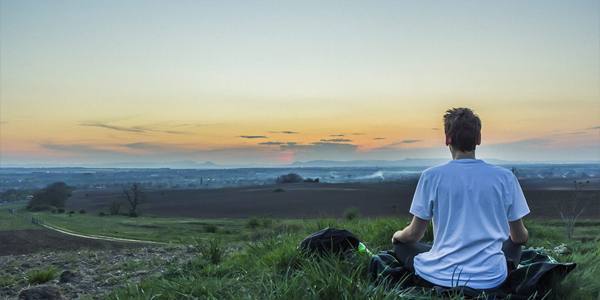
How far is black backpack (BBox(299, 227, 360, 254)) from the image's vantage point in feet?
19.6

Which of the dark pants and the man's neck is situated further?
the dark pants

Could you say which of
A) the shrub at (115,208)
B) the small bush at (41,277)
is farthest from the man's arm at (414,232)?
the shrub at (115,208)

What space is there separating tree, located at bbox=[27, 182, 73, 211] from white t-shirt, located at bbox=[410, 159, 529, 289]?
64.5 meters

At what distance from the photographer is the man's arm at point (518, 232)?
426cm

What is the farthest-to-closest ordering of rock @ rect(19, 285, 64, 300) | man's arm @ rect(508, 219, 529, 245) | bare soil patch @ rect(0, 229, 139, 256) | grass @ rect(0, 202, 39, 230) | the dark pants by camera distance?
grass @ rect(0, 202, 39, 230), bare soil patch @ rect(0, 229, 139, 256), rock @ rect(19, 285, 64, 300), the dark pants, man's arm @ rect(508, 219, 529, 245)

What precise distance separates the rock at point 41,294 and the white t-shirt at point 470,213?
478 centimetres

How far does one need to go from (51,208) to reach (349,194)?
41.5 meters

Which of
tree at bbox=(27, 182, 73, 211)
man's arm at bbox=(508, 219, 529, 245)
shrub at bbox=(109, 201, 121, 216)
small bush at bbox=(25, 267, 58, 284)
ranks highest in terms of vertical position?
man's arm at bbox=(508, 219, 529, 245)

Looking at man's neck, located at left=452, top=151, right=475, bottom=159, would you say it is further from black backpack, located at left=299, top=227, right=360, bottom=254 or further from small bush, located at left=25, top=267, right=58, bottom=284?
small bush, located at left=25, top=267, right=58, bottom=284

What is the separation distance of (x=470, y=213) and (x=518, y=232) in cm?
61

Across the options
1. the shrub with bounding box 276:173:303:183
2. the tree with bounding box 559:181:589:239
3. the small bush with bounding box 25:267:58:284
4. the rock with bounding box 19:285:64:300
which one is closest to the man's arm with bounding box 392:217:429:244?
the rock with bounding box 19:285:64:300

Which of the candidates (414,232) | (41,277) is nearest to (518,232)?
(414,232)

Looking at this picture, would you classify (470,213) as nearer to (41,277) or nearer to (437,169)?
(437,169)

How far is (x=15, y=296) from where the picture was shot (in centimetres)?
722
